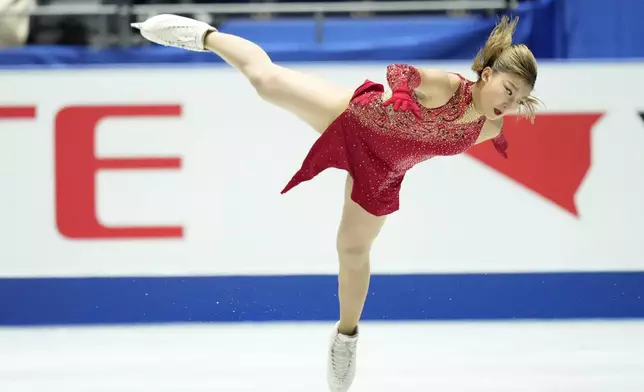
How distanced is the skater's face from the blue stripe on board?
1.67 metres

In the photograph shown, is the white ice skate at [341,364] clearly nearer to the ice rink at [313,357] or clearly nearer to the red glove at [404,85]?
the ice rink at [313,357]

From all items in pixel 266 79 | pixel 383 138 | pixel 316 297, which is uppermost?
pixel 266 79

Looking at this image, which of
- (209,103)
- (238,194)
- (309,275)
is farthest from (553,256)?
(209,103)

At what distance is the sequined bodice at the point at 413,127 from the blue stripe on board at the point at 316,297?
4.78ft

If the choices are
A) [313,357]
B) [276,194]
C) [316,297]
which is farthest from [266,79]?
[316,297]

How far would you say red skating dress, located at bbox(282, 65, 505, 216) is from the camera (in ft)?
7.72

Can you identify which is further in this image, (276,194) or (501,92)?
(276,194)

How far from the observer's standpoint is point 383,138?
2396mm

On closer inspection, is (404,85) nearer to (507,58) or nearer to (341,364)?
(507,58)

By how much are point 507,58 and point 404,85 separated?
0.88 ft

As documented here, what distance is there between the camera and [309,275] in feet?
12.4

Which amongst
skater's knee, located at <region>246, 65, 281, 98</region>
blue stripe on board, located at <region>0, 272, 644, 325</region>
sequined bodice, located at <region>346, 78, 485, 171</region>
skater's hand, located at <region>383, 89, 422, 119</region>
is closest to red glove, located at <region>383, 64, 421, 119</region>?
skater's hand, located at <region>383, 89, 422, 119</region>

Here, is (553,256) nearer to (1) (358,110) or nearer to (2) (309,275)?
(2) (309,275)

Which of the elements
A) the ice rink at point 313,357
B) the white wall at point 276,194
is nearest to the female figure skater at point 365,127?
the ice rink at point 313,357
